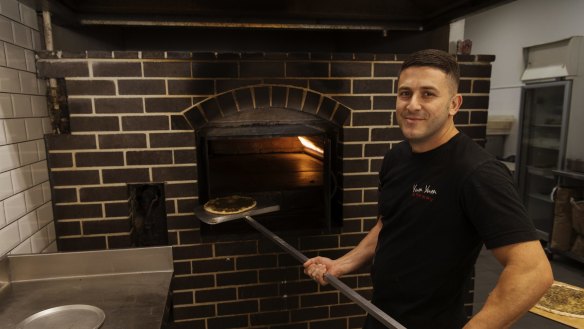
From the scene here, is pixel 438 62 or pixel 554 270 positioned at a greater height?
pixel 438 62

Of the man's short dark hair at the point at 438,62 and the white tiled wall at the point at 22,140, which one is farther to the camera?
the white tiled wall at the point at 22,140

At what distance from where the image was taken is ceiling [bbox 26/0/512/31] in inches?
73.5

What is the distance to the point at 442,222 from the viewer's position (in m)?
1.15

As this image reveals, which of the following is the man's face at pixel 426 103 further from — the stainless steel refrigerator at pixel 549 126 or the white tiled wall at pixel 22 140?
the stainless steel refrigerator at pixel 549 126

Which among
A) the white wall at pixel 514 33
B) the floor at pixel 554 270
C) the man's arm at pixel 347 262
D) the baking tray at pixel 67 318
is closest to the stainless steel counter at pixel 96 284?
the baking tray at pixel 67 318

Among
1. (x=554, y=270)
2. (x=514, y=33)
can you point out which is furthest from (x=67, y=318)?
(x=514, y=33)

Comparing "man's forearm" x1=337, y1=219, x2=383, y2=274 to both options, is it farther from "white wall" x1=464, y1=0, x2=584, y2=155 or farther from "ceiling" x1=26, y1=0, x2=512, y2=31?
"white wall" x1=464, y1=0, x2=584, y2=155

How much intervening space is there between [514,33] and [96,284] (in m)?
5.40

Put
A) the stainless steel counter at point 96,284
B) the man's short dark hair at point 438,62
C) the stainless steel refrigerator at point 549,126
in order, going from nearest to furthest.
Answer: the man's short dark hair at point 438,62
the stainless steel counter at point 96,284
the stainless steel refrigerator at point 549,126

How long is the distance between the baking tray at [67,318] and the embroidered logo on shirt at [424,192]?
3.38 feet

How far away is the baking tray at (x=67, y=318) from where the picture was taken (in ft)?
3.85

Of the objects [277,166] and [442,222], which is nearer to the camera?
[442,222]

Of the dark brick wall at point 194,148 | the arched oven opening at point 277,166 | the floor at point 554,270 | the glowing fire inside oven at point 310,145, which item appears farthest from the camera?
the floor at point 554,270

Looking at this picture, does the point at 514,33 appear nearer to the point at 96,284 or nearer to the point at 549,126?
the point at 549,126
